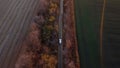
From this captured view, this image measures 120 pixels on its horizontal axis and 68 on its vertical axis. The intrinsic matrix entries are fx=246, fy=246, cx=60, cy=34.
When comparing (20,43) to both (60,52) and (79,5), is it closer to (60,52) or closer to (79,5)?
(60,52)

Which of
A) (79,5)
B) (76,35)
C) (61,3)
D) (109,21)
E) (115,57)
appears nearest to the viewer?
(115,57)

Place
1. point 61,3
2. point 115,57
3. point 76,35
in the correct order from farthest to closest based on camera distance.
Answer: point 61,3 → point 76,35 → point 115,57

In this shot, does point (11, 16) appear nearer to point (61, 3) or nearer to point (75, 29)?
point (61, 3)

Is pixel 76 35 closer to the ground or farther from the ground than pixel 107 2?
closer to the ground

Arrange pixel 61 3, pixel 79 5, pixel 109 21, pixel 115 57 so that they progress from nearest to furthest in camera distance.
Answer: pixel 115 57, pixel 109 21, pixel 79 5, pixel 61 3

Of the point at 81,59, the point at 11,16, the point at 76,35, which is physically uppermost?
the point at 11,16

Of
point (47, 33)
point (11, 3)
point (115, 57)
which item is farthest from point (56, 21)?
point (115, 57)

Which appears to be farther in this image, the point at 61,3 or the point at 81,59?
the point at 61,3

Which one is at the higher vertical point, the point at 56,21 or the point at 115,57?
the point at 56,21

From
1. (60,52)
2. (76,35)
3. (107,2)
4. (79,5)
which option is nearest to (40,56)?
(60,52)
